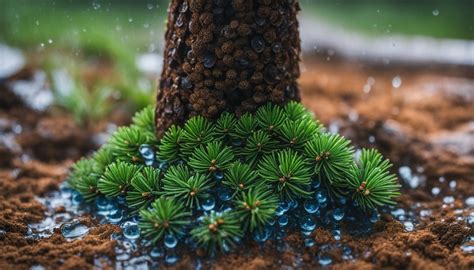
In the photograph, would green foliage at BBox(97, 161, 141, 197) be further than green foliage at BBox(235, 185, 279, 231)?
Yes

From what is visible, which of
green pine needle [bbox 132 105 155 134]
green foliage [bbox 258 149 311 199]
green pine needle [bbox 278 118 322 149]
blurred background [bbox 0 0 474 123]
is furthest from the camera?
blurred background [bbox 0 0 474 123]

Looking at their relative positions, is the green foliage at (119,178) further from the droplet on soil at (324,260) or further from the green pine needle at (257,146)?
the droplet on soil at (324,260)

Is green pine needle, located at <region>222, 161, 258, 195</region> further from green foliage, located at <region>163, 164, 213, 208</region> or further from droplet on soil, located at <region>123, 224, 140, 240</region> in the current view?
droplet on soil, located at <region>123, 224, 140, 240</region>

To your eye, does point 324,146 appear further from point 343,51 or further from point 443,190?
point 343,51

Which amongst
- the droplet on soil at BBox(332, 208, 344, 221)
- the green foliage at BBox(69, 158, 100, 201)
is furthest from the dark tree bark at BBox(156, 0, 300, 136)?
the droplet on soil at BBox(332, 208, 344, 221)

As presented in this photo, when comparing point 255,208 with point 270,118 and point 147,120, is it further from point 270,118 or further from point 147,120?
point 147,120

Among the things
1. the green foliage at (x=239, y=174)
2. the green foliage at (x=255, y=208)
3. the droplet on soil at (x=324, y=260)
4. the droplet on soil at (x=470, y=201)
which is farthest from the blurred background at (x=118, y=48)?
the droplet on soil at (x=324, y=260)

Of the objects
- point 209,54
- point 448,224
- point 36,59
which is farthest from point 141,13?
point 448,224
